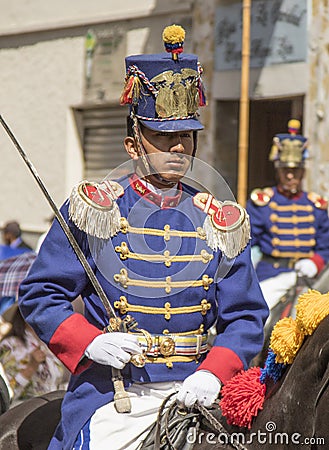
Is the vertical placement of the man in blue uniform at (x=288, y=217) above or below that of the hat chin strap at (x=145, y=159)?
below

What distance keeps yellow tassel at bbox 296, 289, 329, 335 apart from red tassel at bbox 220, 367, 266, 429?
283 mm

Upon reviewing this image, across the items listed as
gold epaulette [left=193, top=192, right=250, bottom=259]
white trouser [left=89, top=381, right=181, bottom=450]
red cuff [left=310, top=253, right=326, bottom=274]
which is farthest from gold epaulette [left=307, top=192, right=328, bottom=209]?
white trouser [left=89, top=381, right=181, bottom=450]

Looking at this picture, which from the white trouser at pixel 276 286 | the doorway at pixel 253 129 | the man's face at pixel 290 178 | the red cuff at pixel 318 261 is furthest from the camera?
the doorway at pixel 253 129

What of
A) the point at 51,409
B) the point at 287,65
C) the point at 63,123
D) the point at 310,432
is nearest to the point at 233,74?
the point at 287,65

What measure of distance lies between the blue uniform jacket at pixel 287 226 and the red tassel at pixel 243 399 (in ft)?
16.5

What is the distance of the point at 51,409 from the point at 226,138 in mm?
7843

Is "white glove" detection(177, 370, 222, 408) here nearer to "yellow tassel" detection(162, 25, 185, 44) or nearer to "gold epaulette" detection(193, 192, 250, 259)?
"gold epaulette" detection(193, 192, 250, 259)

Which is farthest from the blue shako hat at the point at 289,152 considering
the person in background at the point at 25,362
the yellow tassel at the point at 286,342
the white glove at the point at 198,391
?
the yellow tassel at the point at 286,342

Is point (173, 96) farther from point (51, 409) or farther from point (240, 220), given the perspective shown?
point (51, 409)

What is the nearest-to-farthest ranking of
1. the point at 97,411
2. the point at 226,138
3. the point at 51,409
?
the point at 97,411 → the point at 51,409 → the point at 226,138

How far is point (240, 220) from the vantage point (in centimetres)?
343

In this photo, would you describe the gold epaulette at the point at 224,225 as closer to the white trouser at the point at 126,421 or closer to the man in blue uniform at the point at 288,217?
the white trouser at the point at 126,421

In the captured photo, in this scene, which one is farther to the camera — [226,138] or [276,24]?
[226,138]

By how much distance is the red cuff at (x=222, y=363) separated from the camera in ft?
10.5
